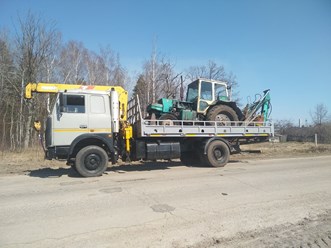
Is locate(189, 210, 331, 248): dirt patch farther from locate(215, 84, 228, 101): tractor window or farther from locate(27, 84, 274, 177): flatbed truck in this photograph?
locate(215, 84, 228, 101): tractor window

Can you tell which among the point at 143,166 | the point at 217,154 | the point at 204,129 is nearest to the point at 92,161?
the point at 143,166

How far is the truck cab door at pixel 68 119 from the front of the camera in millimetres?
10070

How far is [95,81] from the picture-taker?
32.5 m

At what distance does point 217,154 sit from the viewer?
1271 cm

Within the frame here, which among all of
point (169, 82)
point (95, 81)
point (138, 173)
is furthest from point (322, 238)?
point (95, 81)

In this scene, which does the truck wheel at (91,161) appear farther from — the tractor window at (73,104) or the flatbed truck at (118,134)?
the tractor window at (73,104)

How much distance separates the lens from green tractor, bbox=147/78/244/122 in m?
13.3

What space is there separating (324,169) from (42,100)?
70.1 ft

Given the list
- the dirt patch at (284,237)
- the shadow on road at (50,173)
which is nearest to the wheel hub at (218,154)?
the shadow on road at (50,173)

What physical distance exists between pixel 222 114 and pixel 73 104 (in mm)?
6641

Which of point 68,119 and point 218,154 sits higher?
point 68,119

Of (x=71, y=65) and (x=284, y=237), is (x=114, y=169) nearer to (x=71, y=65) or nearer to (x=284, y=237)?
(x=284, y=237)

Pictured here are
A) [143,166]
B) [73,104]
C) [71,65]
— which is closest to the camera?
[73,104]

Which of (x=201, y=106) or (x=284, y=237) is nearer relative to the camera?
(x=284, y=237)
